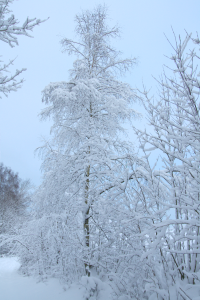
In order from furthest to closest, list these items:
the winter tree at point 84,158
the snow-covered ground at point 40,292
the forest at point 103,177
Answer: the winter tree at point 84,158 → the snow-covered ground at point 40,292 → the forest at point 103,177

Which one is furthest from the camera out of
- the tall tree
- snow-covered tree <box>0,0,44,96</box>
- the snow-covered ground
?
the tall tree

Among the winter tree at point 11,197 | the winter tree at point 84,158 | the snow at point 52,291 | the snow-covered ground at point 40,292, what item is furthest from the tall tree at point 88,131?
the winter tree at point 11,197

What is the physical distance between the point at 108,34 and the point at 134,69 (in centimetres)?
153

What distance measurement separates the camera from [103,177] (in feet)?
15.7

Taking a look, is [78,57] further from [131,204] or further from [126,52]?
[131,204]

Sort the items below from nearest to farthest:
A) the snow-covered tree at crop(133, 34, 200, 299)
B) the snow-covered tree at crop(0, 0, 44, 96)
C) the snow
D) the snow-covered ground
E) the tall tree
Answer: the snow-covered tree at crop(133, 34, 200, 299)
the snow-covered tree at crop(0, 0, 44, 96)
the snow
the snow-covered ground
the tall tree

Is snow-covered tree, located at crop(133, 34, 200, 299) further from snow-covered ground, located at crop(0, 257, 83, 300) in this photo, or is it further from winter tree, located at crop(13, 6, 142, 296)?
snow-covered ground, located at crop(0, 257, 83, 300)

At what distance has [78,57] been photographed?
6.41 metres

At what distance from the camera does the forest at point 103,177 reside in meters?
2.56

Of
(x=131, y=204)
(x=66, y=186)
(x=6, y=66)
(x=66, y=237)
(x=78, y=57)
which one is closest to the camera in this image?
(x=131, y=204)

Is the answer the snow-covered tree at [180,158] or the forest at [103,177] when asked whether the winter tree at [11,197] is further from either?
the snow-covered tree at [180,158]

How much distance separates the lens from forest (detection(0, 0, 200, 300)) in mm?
2561

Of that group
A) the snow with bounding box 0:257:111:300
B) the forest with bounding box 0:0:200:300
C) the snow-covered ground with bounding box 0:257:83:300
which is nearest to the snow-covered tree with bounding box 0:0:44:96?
the forest with bounding box 0:0:200:300

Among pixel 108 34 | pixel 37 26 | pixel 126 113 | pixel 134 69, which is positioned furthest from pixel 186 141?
pixel 108 34
